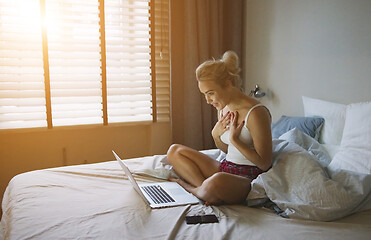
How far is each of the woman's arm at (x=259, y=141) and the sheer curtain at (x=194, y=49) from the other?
154 centimetres

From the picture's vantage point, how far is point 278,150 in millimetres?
2020

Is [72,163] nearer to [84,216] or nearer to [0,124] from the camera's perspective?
[0,124]

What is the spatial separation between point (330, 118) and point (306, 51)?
65 centimetres

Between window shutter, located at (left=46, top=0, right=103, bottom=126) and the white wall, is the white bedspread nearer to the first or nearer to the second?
the white wall

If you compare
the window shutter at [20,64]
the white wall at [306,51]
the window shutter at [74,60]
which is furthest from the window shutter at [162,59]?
the window shutter at [20,64]

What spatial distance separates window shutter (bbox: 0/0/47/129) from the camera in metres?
2.88

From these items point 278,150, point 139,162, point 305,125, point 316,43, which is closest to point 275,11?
point 316,43

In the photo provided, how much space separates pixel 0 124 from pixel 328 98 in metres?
2.57

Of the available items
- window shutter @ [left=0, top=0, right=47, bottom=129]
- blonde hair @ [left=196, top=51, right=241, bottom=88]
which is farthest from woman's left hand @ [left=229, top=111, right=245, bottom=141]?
window shutter @ [left=0, top=0, right=47, bottom=129]

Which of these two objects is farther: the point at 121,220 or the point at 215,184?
the point at 215,184

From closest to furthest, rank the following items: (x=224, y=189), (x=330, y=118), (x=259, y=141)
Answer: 1. (x=224, y=189)
2. (x=259, y=141)
3. (x=330, y=118)

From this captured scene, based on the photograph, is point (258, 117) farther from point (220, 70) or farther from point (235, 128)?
point (220, 70)

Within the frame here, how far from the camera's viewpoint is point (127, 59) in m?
3.28

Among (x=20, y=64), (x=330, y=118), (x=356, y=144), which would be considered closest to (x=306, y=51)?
(x=330, y=118)
